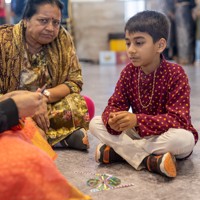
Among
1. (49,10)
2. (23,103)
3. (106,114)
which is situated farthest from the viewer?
(49,10)

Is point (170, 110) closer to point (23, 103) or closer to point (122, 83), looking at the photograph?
point (122, 83)

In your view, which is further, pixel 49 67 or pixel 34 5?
pixel 49 67

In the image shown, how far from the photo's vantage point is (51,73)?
202cm

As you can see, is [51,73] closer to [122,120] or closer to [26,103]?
[122,120]

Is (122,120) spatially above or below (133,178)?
above

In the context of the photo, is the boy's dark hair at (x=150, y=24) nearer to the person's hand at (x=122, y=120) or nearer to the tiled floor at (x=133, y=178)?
the person's hand at (x=122, y=120)

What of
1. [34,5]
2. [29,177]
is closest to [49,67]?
[34,5]

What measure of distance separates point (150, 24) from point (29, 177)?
94 cm

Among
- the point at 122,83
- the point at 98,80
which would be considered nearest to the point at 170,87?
the point at 122,83

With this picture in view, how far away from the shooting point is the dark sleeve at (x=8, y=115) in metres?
0.98

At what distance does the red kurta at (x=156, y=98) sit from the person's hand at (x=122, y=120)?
0.10ft

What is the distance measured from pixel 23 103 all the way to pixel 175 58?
17.6 feet

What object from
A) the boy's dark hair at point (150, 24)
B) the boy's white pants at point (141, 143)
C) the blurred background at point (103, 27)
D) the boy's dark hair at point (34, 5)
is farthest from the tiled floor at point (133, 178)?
the blurred background at point (103, 27)

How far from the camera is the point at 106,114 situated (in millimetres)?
1676
